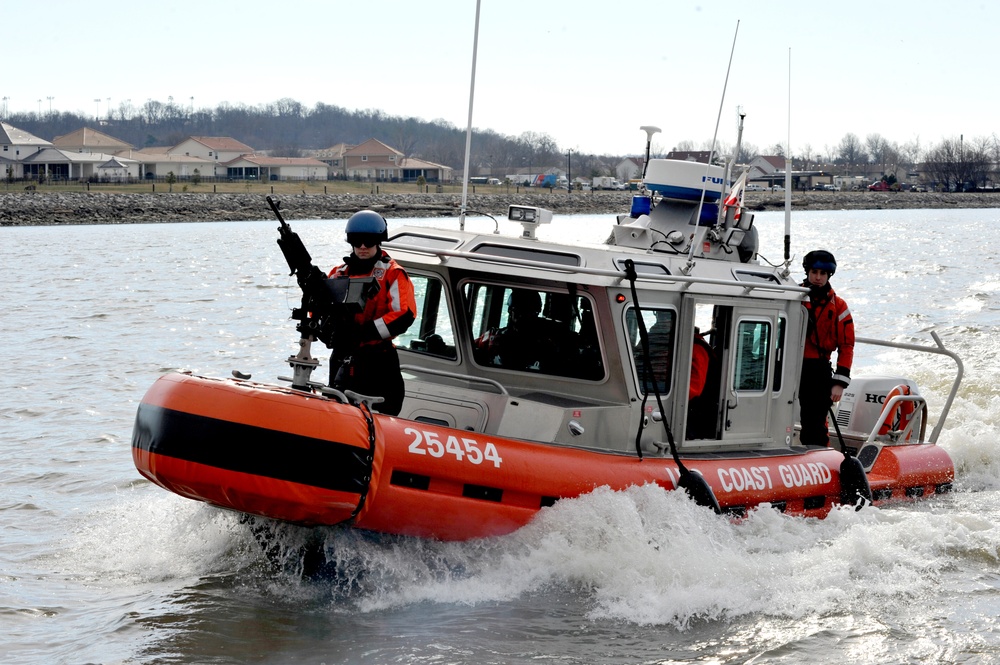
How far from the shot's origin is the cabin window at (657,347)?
24.5 feet

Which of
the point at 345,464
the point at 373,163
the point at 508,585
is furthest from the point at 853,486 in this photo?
the point at 373,163

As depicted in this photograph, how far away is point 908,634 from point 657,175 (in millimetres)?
3674

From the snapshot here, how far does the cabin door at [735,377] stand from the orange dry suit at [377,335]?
6.97 ft

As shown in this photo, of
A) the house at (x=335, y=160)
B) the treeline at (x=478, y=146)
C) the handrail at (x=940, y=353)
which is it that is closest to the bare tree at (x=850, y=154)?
the treeline at (x=478, y=146)

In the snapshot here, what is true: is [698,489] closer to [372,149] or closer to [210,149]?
[372,149]

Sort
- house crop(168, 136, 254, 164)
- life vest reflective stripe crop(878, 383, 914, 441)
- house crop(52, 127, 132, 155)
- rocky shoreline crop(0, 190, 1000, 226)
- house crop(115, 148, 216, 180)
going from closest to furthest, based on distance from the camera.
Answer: life vest reflective stripe crop(878, 383, 914, 441) < rocky shoreline crop(0, 190, 1000, 226) < house crop(115, 148, 216, 180) < house crop(168, 136, 254, 164) < house crop(52, 127, 132, 155)

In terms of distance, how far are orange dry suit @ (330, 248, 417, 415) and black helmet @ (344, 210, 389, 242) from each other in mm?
133

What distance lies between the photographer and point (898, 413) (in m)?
10.2

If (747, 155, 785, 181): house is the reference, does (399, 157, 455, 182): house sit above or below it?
below

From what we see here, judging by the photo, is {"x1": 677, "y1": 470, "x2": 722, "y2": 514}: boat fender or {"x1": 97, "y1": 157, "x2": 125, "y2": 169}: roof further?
{"x1": 97, "y1": 157, "x2": 125, "y2": 169}: roof

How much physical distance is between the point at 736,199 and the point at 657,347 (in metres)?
1.55

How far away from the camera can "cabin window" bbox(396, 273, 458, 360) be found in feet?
25.0

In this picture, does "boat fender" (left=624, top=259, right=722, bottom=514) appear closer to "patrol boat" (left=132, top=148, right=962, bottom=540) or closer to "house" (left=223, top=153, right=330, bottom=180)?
"patrol boat" (left=132, top=148, right=962, bottom=540)

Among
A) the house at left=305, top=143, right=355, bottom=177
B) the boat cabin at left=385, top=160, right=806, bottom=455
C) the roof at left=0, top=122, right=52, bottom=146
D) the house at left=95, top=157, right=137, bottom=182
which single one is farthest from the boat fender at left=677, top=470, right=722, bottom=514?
the house at left=305, top=143, right=355, bottom=177
